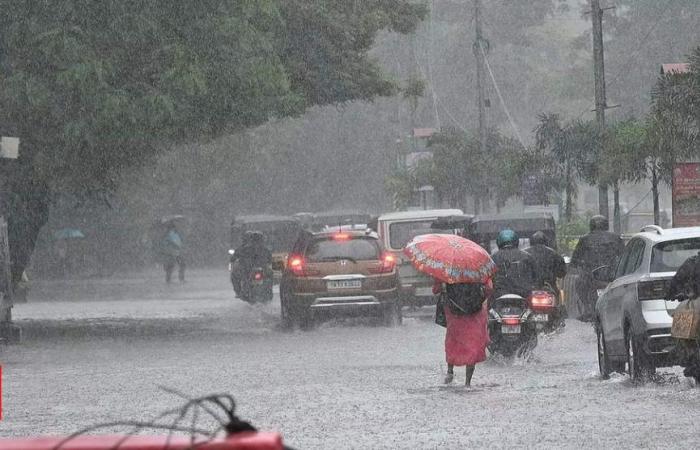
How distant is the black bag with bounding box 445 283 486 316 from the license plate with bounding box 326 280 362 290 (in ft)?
35.5

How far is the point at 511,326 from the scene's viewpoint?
18.6m

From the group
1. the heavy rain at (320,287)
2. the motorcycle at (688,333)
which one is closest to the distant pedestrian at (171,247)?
the heavy rain at (320,287)

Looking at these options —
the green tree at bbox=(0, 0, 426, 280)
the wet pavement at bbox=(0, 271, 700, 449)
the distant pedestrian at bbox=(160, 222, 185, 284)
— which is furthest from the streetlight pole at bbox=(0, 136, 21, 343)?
the distant pedestrian at bbox=(160, 222, 185, 284)

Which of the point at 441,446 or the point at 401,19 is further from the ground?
the point at 401,19

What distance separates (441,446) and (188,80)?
14.2 metres

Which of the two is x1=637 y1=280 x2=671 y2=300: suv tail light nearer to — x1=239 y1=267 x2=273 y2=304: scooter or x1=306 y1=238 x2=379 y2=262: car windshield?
x1=306 y1=238 x2=379 y2=262: car windshield

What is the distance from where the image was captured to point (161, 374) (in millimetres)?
18578

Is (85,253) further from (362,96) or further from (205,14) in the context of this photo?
(205,14)

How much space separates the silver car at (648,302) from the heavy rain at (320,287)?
0.03 meters

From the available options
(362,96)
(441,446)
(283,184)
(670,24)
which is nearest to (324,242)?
(362,96)

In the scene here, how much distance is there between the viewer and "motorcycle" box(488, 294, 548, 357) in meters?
18.6

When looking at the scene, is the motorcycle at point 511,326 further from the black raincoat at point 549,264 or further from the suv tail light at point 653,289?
the suv tail light at point 653,289

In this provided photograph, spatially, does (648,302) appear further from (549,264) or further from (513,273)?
(549,264)

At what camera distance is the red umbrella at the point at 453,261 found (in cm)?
1661
